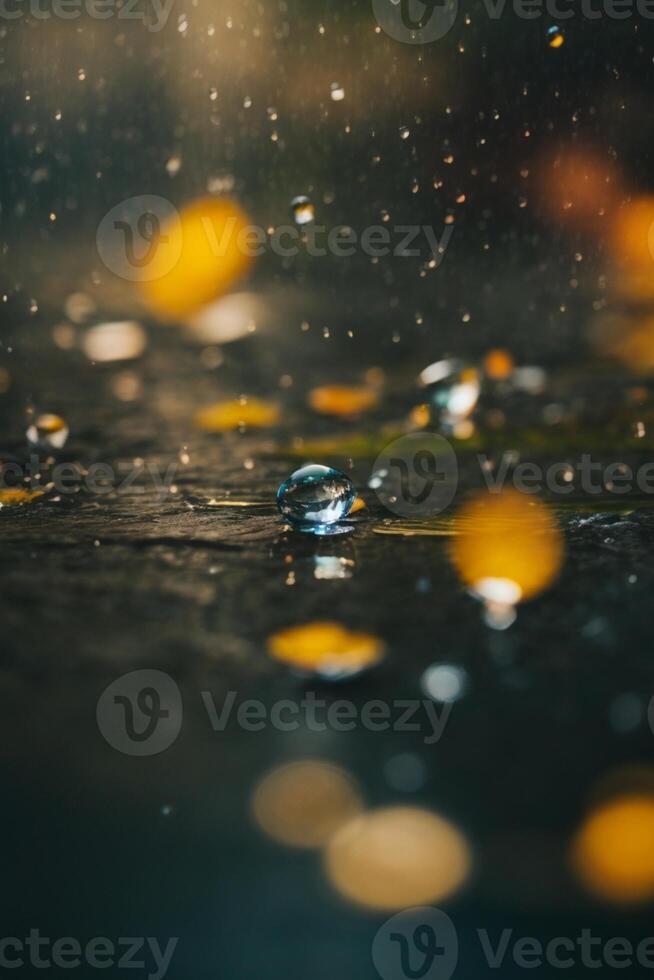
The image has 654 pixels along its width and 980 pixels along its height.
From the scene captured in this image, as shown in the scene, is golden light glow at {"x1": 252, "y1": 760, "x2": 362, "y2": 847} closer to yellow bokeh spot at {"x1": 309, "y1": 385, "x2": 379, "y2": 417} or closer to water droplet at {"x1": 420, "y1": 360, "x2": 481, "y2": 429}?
water droplet at {"x1": 420, "y1": 360, "x2": 481, "y2": 429}

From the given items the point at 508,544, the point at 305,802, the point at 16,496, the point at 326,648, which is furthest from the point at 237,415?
the point at 305,802

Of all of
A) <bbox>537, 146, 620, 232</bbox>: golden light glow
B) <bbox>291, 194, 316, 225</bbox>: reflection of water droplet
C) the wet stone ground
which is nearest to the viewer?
the wet stone ground

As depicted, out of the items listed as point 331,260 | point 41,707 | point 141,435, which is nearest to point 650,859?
point 41,707

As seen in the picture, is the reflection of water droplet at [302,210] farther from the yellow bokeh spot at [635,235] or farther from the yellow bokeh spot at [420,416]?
the yellow bokeh spot at [420,416]

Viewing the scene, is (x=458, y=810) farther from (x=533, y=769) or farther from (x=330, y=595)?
(x=330, y=595)

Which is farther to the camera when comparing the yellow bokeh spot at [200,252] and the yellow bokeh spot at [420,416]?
the yellow bokeh spot at [200,252]

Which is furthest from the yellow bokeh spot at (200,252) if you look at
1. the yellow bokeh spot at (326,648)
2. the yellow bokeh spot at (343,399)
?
the yellow bokeh spot at (326,648)

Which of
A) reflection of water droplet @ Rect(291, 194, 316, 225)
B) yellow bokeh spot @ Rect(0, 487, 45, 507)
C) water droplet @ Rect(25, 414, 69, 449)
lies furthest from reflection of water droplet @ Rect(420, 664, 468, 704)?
reflection of water droplet @ Rect(291, 194, 316, 225)
